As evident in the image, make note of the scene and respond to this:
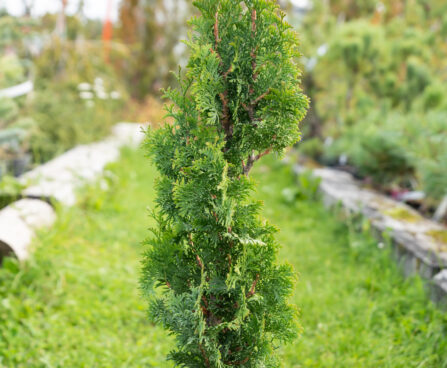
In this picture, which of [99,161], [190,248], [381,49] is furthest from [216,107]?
[381,49]

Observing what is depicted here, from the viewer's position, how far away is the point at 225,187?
1240mm

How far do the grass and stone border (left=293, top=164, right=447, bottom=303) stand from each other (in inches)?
4.5

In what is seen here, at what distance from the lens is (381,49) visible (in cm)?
628

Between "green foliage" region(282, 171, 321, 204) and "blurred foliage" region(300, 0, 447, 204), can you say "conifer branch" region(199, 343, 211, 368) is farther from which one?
"green foliage" region(282, 171, 321, 204)

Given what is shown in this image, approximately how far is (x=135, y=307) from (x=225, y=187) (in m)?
1.84

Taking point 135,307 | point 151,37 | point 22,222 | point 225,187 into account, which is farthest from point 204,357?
point 151,37

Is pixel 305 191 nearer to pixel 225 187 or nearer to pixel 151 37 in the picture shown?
pixel 225 187

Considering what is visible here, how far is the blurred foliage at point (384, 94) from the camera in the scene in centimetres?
409

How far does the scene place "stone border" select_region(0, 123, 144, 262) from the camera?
275cm

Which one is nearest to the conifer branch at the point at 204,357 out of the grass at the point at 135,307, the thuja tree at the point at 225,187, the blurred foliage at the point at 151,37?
the thuja tree at the point at 225,187

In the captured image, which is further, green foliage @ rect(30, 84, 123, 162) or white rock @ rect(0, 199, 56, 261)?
green foliage @ rect(30, 84, 123, 162)

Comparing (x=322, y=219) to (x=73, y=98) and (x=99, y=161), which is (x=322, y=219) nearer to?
(x=99, y=161)

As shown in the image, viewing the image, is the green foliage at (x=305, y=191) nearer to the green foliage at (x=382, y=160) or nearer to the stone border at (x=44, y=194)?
the green foliage at (x=382, y=160)

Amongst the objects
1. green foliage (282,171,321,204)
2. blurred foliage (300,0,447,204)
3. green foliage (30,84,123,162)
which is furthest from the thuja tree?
green foliage (30,84,123,162)
